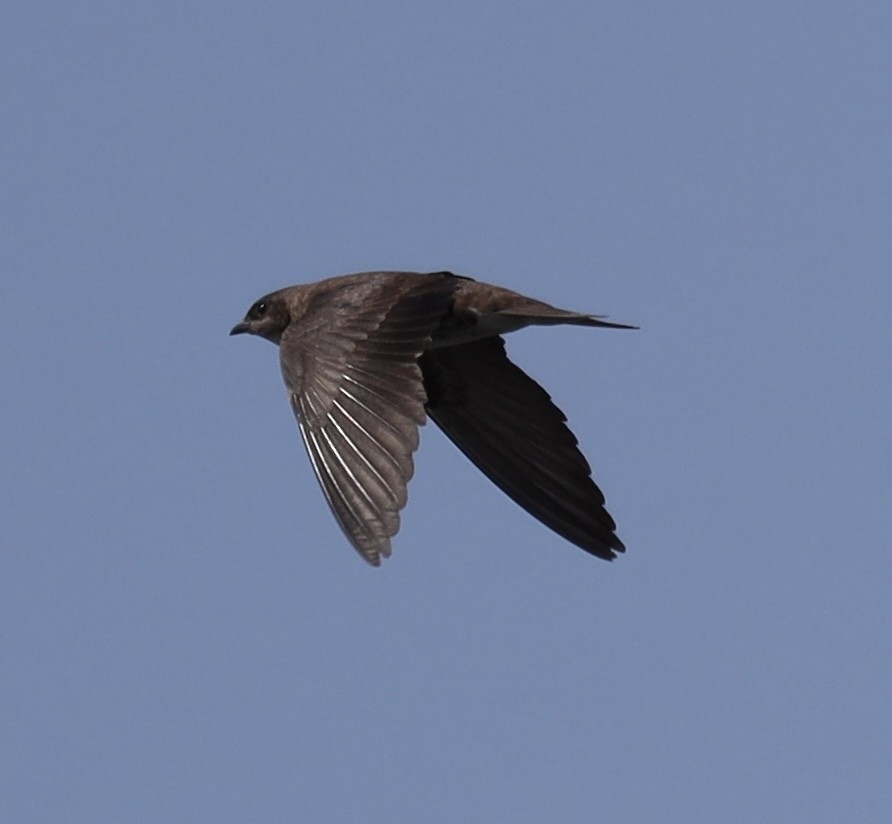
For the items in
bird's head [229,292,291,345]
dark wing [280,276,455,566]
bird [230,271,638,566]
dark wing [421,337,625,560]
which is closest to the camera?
dark wing [280,276,455,566]

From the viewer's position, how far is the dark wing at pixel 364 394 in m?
11.5

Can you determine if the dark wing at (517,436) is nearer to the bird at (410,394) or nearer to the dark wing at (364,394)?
the bird at (410,394)

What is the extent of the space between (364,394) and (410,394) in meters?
0.23

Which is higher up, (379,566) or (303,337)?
(303,337)

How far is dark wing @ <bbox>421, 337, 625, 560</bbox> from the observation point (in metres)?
14.0

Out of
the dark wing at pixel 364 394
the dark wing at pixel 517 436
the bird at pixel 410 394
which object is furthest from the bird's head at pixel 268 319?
the dark wing at pixel 364 394

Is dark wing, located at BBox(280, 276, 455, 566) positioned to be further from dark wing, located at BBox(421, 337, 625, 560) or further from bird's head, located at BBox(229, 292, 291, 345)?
bird's head, located at BBox(229, 292, 291, 345)

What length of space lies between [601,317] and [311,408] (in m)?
1.73

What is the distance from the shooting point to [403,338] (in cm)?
1264

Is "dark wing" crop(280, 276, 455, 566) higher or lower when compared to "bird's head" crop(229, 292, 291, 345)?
lower

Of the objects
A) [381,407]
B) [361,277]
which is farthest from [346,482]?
[361,277]

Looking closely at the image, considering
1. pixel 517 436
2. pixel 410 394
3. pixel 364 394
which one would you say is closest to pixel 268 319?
pixel 517 436

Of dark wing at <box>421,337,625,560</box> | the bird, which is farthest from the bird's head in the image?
dark wing at <box>421,337,625,560</box>

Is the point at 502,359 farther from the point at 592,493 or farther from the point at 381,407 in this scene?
the point at 381,407
